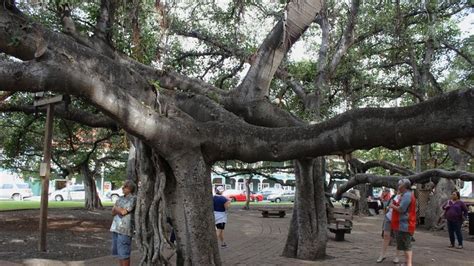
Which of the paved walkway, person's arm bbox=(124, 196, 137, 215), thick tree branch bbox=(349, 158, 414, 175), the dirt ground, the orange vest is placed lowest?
the paved walkway

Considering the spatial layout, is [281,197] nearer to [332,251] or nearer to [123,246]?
[332,251]

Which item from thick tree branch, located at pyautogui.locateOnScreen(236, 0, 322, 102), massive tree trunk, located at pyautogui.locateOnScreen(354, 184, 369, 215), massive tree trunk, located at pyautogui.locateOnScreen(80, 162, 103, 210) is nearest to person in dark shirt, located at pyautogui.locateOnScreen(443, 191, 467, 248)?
thick tree branch, located at pyautogui.locateOnScreen(236, 0, 322, 102)

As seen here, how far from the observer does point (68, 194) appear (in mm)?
47000

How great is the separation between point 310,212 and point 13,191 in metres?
42.2

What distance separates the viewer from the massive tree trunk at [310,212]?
33.1 ft

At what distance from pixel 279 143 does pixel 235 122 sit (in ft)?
3.79

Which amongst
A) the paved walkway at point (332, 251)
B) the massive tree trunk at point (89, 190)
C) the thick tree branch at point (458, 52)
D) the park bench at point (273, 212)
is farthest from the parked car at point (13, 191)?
the thick tree branch at point (458, 52)

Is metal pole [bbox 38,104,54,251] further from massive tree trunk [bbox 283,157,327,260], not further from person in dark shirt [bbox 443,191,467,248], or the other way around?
person in dark shirt [bbox 443,191,467,248]

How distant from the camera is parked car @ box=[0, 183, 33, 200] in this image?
45.2 meters

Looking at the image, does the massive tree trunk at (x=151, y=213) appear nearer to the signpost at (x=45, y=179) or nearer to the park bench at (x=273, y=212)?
the signpost at (x=45, y=179)

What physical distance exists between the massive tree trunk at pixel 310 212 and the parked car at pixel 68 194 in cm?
3972

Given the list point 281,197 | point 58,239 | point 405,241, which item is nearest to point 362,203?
point 58,239

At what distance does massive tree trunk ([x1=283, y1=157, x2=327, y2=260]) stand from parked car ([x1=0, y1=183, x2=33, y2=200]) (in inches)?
1598

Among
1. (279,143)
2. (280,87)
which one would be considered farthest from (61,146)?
(279,143)
